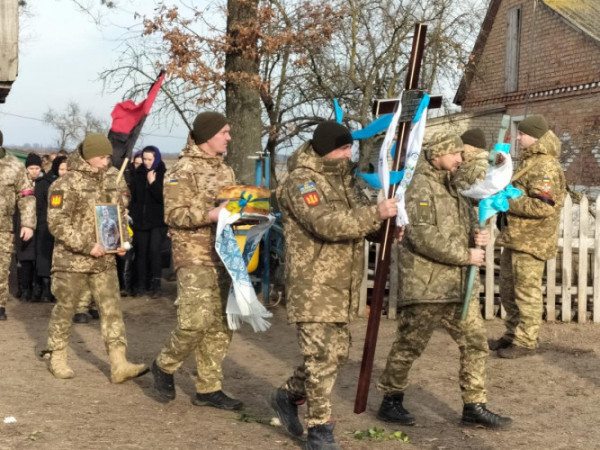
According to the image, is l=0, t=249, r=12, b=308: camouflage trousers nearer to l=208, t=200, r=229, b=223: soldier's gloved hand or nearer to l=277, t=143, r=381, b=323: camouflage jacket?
l=208, t=200, r=229, b=223: soldier's gloved hand

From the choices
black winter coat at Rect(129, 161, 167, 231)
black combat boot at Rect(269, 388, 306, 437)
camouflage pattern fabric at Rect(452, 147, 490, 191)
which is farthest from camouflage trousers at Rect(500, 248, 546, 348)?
black winter coat at Rect(129, 161, 167, 231)

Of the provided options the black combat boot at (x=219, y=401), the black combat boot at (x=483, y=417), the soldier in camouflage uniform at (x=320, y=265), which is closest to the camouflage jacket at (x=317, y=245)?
the soldier in camouflage uniform at (x=320, y=265)

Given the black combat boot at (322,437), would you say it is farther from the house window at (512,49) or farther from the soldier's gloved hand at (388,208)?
the house window at (512,49)

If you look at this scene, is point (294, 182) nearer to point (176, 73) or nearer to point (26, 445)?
point (26, 445)

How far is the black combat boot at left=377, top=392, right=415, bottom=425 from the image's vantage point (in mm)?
5832

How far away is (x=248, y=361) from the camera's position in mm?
7984

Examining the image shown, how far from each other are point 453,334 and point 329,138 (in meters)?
1.65

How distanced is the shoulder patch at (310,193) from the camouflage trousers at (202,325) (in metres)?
1.28

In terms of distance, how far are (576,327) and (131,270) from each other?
18.3 feet

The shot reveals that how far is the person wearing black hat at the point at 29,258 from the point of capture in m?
11.4

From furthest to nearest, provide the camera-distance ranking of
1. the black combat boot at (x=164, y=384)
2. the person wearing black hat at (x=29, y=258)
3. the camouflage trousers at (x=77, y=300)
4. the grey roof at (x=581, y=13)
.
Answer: the grey roof at (x=581, y=13), the person wearing black hat at (x=29, y=258), the camouflage trousers at (x=77, y=300), the black combat boot at (x=164, y=384)

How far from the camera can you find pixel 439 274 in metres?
5.67

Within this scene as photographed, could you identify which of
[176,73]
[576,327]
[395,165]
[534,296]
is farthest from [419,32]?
[176,73]

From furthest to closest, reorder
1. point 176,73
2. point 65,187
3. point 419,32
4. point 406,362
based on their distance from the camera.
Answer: point 176,73 < point 65,187 < point 406,362 < point 419,32
